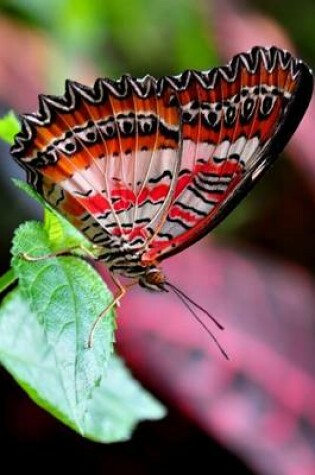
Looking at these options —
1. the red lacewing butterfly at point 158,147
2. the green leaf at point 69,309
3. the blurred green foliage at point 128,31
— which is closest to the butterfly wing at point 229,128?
the red lacewing butterfly at point 158,147

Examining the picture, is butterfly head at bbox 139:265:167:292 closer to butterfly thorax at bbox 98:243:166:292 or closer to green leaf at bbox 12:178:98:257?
butterfly thorax at bbox 98:243:166:292

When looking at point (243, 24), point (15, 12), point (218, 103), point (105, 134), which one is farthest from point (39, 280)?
point (243, 24)

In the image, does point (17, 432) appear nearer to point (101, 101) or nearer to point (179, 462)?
point (179, 462)

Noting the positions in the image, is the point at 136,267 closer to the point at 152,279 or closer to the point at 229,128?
the point at 152,279

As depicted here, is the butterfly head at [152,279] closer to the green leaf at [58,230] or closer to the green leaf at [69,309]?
the green leaf at [58,230]

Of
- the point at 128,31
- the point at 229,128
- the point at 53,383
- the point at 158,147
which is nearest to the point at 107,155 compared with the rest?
the point at 158,147
